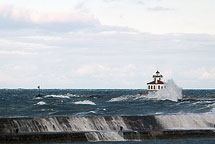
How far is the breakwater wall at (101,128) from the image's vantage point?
48.6 meters

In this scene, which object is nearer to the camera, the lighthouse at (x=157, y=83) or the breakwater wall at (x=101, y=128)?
the breakwater wall at (x=101, y=128)

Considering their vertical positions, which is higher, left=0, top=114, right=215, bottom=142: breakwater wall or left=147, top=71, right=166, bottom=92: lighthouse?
left=147, top=71, right=166, bottom=92: lighthouse

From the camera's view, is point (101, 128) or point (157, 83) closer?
point (101, 128)

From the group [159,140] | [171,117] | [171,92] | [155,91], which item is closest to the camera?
[159,140]

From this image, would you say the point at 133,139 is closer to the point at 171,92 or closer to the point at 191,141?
the point at 191,141

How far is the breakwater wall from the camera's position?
48.6m

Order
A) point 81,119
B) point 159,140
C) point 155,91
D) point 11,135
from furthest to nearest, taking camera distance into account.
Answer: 1. point 155,91
2. point 81,119
3. point 159,140
4. point 11,135

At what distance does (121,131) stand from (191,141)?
715cm

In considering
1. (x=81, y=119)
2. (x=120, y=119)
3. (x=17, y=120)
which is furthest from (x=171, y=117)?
(x=17, y=120)

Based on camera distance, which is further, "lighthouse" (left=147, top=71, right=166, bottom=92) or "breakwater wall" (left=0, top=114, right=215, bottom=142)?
"lighthouse" (left=147, top=71, right=166, bottom=92)

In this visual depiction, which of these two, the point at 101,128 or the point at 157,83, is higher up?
the point at 157,83

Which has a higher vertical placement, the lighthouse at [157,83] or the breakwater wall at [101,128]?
the lighthouse at [157,83]

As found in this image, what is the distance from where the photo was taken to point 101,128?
55.7 m

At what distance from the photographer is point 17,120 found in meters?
52.9
